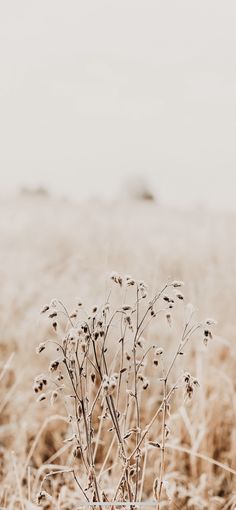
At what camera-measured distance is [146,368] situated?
2.70 m

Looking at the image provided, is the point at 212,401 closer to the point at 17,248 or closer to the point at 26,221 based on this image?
the point at 17,248

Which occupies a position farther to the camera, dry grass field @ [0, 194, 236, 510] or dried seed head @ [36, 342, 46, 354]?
dry grass field @ [0, 194, 236, 510]

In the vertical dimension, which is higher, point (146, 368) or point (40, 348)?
point (146, 368)

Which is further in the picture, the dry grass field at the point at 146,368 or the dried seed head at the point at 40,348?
the dry grass field at the point at 146,368

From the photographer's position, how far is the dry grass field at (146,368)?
1795mm

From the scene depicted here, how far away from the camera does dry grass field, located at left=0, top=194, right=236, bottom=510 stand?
179 centimetres

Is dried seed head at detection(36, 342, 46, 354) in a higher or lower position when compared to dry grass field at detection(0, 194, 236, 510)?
lower

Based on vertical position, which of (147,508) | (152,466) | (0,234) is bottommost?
(147,508)

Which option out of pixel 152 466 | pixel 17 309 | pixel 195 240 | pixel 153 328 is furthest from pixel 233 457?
pixel 195 240

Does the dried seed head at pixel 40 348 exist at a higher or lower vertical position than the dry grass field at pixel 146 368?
lower

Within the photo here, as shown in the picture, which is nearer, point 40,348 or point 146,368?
point 40,348

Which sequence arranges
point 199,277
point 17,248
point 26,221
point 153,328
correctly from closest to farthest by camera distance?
point 153,328, point 199,277, point 17,248, point 26,221

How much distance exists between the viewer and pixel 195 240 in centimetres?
606

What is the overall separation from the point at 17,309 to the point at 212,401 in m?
1.33
